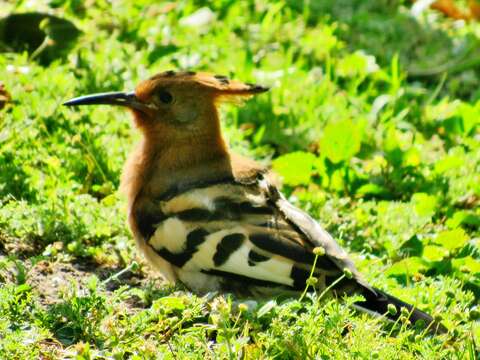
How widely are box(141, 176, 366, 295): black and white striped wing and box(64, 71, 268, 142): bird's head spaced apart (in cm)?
43

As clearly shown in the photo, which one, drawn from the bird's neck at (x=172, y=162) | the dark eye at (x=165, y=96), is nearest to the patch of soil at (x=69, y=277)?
the bird's neck at (x=172, y=162)

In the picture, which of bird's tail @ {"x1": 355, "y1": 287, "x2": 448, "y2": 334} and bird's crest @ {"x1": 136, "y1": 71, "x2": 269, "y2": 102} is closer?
bird's tail @ {"x1": 355, "y1": 287, "x2": 448, "y2": 334}

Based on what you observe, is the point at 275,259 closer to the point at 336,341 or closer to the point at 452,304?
the point at 336,341

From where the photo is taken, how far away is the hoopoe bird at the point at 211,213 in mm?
3875

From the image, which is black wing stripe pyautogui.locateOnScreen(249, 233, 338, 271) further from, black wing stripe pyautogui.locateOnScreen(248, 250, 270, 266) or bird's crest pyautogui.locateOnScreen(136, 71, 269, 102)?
bird's crest pyautogui.locateOnScreen(136, 71, 269, 102)

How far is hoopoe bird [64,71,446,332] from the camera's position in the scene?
3.88m

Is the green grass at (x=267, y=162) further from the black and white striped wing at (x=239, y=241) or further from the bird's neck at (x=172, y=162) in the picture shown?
the bird's neck at (x=172, y=162)

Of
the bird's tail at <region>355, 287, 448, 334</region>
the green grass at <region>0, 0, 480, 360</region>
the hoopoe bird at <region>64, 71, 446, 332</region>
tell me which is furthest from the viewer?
the hoopoe bird at <region>64, 71, 446, 332</region>

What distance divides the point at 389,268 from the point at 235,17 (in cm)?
306

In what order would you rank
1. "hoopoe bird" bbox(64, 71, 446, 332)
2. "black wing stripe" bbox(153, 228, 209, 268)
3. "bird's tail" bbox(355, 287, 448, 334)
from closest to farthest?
"bird's tail" bbox(355, 287, 448, 334) < "hoopoe bird" bbox(64, 71, 446, 332) < "black wing stripe" bbox(153, 228, 209, 268)

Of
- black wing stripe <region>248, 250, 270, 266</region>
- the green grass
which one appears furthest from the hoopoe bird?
the green grass

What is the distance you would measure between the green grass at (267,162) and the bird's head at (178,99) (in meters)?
0.50

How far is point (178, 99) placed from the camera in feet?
14.9

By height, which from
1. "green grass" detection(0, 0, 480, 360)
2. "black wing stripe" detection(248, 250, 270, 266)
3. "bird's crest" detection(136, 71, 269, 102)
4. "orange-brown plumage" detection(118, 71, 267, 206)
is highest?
"bird's crest" detection(136, 71, 269, 102)
